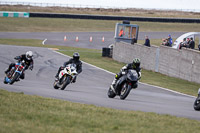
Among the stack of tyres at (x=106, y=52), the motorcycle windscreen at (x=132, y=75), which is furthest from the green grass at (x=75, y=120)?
the stack of tyres at (x=106, y=52)

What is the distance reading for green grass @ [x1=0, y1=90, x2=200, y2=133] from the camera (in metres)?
7.65

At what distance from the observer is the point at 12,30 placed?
193ft

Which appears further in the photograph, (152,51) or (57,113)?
(152,51)

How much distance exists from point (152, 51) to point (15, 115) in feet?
68.3

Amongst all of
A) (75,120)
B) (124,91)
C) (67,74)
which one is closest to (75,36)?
(67,74)

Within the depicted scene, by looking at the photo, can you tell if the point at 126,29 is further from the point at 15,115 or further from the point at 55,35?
the point at 15,115

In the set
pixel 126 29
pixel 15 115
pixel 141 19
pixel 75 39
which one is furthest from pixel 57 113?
pixel 141 19

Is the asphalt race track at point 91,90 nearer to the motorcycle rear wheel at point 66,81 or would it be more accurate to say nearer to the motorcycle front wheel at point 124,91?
the motorcycle front wheel at point 124,91

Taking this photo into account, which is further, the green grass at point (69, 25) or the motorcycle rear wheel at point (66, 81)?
the green grass at point (69, 25)

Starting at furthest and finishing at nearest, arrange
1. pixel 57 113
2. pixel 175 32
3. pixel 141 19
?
pixel 141 19
pixel 175 32
pixel 57 113

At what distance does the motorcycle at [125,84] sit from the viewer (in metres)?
13.3

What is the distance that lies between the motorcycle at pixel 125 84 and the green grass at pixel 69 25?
46.3 metres

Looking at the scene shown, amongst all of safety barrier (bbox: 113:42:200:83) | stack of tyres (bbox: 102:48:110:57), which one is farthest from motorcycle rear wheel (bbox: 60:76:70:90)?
stack of tyres (bbox: 102:48:110:57)

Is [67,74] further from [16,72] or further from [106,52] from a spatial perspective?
[106,52]
